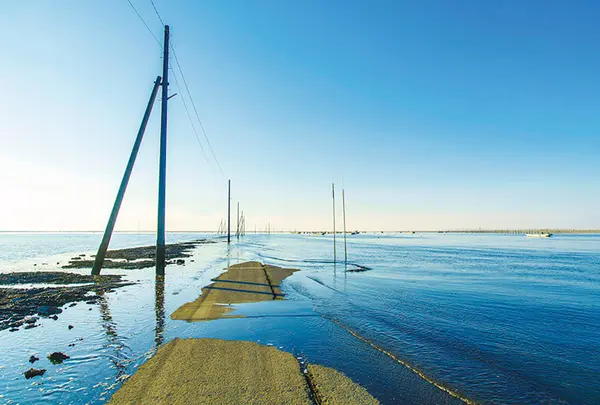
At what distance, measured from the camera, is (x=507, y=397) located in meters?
5.12

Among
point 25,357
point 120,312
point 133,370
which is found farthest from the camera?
point 120,312

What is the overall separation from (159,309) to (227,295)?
294 cm

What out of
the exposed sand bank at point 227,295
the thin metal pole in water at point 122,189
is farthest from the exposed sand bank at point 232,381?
the thin metal pole in water at point 122,189

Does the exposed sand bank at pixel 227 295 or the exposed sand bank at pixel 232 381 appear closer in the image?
the exposed sand bank at pixel 232 381

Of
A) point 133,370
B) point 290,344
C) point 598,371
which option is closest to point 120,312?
point 133,370

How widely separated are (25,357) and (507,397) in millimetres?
9397

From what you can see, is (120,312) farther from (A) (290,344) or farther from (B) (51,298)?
(A) (290,344)

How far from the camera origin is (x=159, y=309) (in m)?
10.3

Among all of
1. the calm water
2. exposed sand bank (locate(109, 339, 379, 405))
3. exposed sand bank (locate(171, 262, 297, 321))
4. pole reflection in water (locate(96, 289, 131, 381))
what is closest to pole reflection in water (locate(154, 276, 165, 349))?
the calm water

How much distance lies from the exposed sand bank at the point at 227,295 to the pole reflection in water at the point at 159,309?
0.46 m

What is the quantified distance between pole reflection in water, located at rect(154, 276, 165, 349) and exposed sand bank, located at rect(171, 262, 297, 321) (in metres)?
0.46

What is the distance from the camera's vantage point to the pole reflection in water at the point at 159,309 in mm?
7314

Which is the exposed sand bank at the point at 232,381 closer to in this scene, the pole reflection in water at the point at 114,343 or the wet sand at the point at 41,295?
the pole reflection in water at the point at 114,343

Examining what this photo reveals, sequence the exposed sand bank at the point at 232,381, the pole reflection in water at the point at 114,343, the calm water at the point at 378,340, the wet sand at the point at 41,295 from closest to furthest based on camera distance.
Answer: the exposed sand bank at the point at 232,381
the calm water at the point at 378,340
the pole reflection in water at the point at 114,343
the wet sand at the point at 41,295
